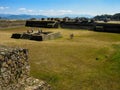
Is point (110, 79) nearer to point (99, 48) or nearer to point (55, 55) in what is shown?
point (55, 55)

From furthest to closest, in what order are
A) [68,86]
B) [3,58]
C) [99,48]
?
[99,48] < [68,86] < [3,58]

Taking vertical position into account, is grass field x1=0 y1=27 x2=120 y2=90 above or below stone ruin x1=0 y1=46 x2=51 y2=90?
below

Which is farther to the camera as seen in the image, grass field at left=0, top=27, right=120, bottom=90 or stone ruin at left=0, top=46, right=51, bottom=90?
grass field at left=0, top=27, right=120, bottom=90

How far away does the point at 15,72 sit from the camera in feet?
20.8

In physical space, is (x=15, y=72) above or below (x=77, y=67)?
above

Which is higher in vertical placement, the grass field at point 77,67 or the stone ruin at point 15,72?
the stone ruin at point 15,72

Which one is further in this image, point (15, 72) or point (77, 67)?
point (77, 67)

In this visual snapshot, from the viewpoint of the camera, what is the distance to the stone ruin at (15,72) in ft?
19.4

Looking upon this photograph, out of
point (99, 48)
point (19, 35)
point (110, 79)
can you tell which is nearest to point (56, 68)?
point (110, 79)

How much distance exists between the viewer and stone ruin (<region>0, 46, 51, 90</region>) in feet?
19.4

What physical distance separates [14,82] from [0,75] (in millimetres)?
614

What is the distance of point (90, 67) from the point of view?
16.9m

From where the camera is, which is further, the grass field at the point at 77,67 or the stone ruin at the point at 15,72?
the grass field at the point at 77,67

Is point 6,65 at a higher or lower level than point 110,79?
higher
